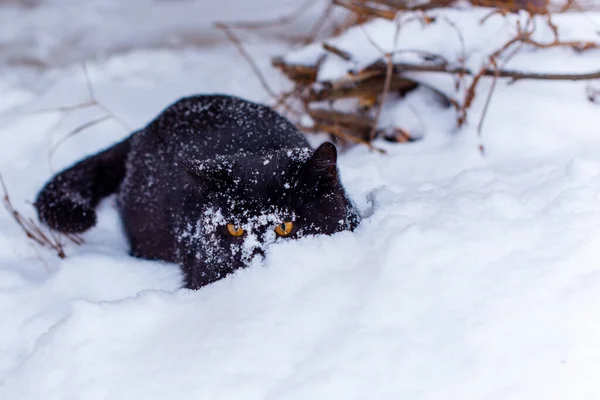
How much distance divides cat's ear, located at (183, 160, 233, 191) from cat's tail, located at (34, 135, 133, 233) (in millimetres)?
1079

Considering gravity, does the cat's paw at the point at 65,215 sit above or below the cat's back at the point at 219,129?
below

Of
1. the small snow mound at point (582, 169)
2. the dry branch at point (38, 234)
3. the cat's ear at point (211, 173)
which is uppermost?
the small snow mound at point (582, 169)

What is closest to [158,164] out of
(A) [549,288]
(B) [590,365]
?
(A) [549,288]

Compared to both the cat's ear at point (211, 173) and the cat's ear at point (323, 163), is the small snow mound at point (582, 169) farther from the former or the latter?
the cat's ear at point (211, 173)

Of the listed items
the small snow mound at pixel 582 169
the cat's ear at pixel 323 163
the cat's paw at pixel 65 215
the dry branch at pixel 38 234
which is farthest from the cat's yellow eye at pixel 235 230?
the small snow mound at pixel 582 169

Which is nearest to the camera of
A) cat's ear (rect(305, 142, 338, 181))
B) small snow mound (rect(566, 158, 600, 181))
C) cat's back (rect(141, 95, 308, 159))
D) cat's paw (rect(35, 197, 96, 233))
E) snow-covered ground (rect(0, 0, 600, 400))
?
snow-covered ground (rect(0, 0, 600, 400))

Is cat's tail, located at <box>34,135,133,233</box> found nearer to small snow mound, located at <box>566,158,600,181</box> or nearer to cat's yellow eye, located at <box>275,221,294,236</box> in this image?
cat's yellow eye, located at <box>275,221,294,236</box>

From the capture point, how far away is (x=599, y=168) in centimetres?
236

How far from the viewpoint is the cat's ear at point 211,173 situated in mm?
2080

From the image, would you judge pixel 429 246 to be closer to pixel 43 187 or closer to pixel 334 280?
pixel 334 280

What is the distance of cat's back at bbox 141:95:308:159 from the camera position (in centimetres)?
267

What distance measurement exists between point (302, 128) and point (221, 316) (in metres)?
1.93

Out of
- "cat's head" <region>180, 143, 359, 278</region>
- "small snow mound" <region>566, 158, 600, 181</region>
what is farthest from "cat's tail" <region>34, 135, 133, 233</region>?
"small snow mound" <region>566, 158, 600, 181</region>

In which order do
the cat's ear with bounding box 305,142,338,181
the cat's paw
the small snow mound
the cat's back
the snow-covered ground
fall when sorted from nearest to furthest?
the snow-covered ground < the cat's ear with bounding box 305,142,338,181 < the small snow mound < the cat's back < the cat's paw
